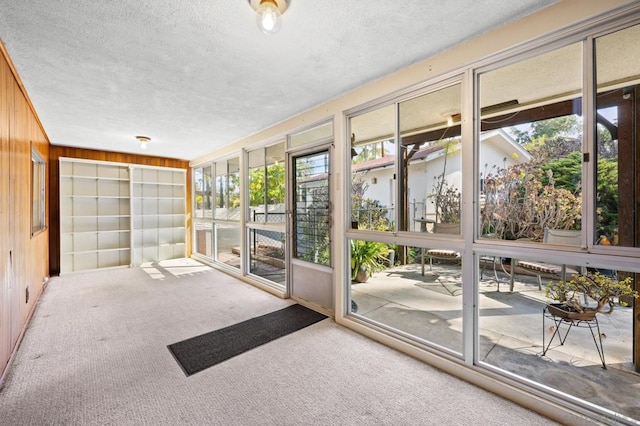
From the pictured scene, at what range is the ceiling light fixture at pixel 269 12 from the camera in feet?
5.12

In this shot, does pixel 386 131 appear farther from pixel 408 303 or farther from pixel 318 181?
pixel 408 303

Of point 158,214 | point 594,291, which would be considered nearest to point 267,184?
point 158,214

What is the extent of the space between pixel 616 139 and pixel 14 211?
→ 178 inches

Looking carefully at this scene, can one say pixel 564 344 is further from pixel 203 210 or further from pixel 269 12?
pixel 203 210

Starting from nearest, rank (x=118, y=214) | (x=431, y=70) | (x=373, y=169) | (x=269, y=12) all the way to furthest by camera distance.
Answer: (x=269, y=12)
(x=431, y=70)
(x=373, y=169)
(x=118, y=214)

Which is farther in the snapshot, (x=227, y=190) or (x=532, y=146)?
(x=227, y=190)

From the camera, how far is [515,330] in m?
2.59

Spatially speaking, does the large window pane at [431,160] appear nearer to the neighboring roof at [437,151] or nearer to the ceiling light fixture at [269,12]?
the neighboring roof at [437,151]

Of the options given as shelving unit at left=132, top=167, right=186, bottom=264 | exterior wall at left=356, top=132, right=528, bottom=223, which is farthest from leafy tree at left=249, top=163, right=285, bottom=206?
shelving unit at left=132, top=167, right=186, bottom=264

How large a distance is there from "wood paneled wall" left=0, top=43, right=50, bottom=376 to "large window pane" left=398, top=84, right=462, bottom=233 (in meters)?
3.21

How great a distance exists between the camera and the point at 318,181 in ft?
A: 11.5

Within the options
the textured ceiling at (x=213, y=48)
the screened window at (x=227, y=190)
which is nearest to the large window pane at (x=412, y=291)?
the textured ceiling at (x=213, y=48)

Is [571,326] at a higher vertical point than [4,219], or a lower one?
lower

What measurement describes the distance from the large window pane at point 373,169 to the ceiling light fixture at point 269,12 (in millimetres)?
1409
